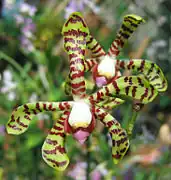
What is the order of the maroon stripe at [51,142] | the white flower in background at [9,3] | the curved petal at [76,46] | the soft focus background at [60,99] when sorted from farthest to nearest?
the white flower in background at [9,3] < the soft focus background at [60,99] < the maroon stripe at [51,142] < the curved petal at [76,46]

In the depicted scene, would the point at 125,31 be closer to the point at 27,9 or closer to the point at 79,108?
the point at 79,108

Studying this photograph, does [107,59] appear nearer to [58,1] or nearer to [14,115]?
[14,115]

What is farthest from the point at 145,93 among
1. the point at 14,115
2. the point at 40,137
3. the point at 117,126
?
the point at 40,137

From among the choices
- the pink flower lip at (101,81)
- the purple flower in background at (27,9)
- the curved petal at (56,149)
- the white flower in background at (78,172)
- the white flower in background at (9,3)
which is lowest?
the white flower in background at (78,172)

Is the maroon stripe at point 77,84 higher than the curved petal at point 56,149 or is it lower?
higher

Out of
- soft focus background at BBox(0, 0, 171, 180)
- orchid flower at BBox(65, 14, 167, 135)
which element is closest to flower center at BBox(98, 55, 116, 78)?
orchid flower at BBox(65, 14, 167, 135)

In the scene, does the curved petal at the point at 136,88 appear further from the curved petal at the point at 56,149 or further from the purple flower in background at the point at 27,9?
the purple flower in background at the point at 27,9

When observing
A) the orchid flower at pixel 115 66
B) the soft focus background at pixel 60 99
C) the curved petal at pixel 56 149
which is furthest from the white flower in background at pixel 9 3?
the curved petal at pixel 56 149

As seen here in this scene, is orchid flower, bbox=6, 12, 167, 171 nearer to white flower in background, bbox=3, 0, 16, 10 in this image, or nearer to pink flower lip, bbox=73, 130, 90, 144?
pink flower lip, bbox=73, 130, 90, 144
